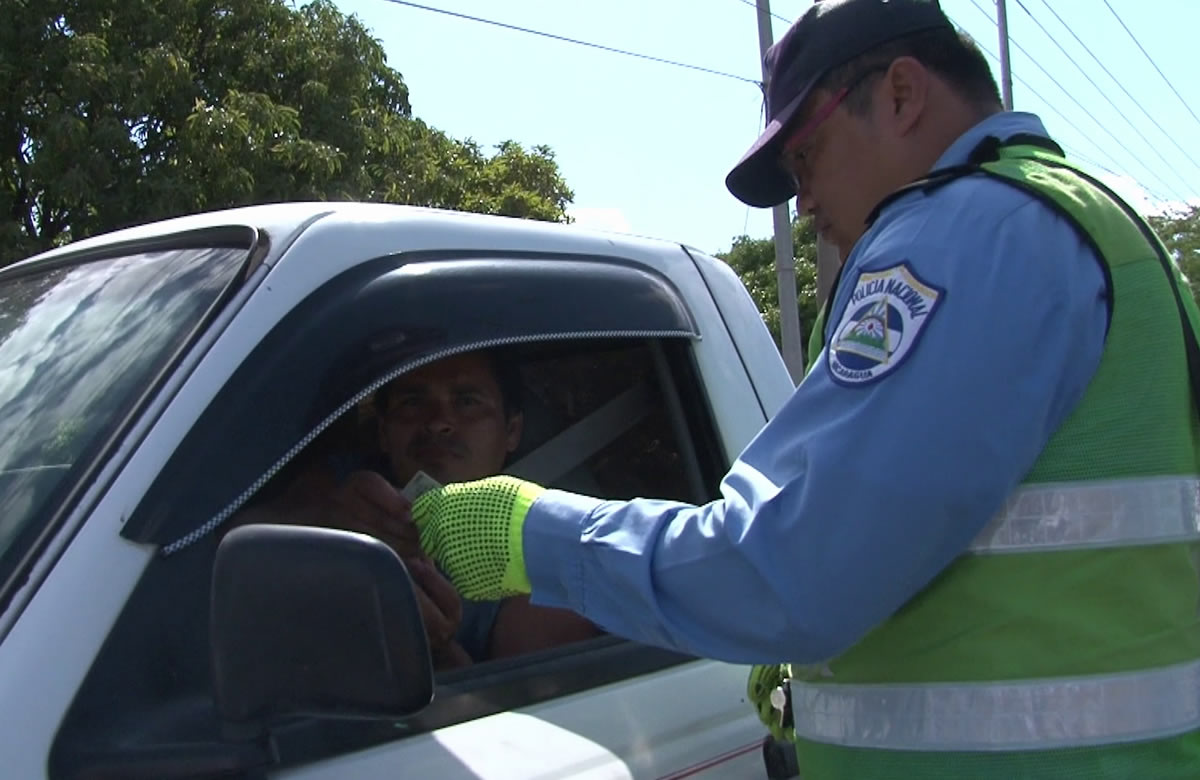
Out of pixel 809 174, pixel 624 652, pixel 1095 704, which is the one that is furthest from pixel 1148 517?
pixel 624 652

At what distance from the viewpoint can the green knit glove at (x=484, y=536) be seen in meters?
1.53

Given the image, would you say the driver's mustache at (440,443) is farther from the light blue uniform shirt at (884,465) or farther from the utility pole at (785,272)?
the utility pole at (785,272)

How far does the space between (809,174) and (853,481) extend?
0.63 meters

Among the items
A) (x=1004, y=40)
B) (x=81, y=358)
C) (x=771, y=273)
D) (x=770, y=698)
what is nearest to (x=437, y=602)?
(x=770, y=698)

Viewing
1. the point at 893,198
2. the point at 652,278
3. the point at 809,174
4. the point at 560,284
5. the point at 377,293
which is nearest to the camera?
the point at 893,198

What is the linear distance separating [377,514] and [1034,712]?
1044 millimetres

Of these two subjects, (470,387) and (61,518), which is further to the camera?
(470,387)

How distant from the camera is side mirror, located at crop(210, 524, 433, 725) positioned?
4.00ft

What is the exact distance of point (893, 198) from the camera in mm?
1518

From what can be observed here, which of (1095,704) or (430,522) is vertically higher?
(430,522)

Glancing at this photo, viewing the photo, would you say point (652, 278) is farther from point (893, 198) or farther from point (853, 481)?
point (853, 481)

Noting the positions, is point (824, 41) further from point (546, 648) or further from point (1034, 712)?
point (546, 648)

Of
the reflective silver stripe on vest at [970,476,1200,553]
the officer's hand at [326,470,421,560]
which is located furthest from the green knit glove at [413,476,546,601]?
the reflective silver stripe on vest at [970,476,1200,553]

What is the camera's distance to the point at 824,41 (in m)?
1.69
